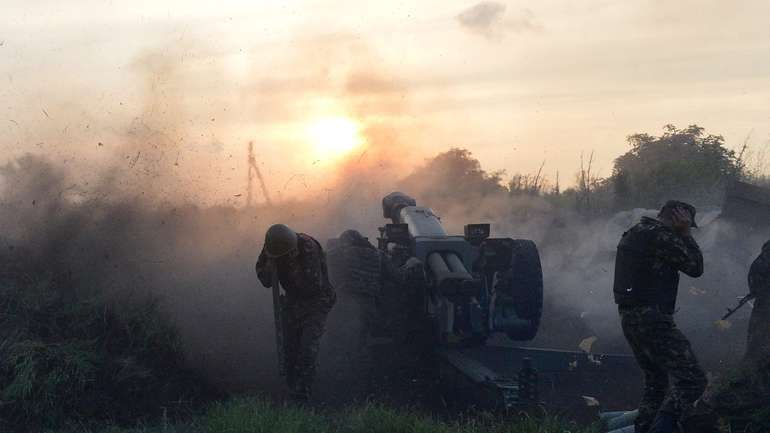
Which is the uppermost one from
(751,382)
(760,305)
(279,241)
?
(279,241)

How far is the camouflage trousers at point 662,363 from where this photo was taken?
6.75 meters

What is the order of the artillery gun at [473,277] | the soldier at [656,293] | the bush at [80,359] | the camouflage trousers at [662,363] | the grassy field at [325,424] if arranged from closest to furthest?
the camouflage trousers at [662,363] < the soldier at [656,293] < the grassy field at [325,424] < the bush at [80,359] < the artillery gun at [473,277]

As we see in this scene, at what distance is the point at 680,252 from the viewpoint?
6.97 metres

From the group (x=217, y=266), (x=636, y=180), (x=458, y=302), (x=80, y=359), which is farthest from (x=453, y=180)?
(x=80, y=359)

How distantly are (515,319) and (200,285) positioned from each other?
13.7 feet

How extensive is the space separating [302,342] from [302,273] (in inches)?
27.2

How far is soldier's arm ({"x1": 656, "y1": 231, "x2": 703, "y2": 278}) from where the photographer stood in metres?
6.95

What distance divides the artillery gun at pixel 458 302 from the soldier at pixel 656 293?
298 cm

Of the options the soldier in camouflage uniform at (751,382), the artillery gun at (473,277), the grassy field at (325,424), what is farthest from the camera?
the artillery gun at (473,277)

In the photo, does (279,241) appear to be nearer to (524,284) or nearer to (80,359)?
(80,359)

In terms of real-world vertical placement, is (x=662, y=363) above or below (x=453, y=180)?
below

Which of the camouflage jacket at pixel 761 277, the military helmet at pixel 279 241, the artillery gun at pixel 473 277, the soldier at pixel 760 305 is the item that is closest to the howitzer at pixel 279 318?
the military helmet at pixel 279 241

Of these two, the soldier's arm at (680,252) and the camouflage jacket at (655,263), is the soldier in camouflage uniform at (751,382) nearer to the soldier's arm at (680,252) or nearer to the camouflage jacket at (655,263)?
the camouflage jacket at (655,263)

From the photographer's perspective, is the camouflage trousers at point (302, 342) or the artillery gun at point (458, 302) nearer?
the camouflage trousers at point (302, 342)
